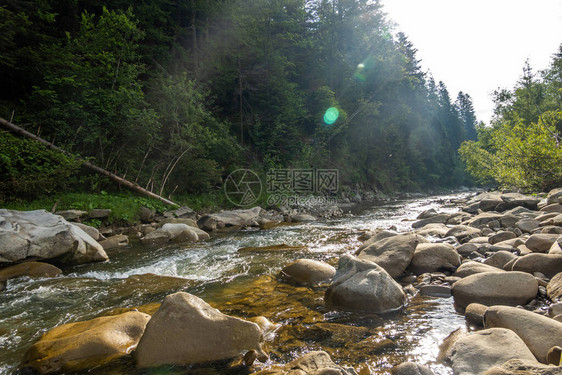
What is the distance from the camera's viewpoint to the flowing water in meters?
2.88

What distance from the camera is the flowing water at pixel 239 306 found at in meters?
2.88

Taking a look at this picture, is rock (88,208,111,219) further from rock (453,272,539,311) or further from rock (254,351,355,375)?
rock (453,272,539,311)

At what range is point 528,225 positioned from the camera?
6996 mm

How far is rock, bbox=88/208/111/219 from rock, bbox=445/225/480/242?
11.6 metres

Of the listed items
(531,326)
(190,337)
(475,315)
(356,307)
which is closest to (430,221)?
(475,315)

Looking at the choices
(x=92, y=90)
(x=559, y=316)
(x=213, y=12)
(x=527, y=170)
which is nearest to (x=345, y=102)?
(x=213, y=12)

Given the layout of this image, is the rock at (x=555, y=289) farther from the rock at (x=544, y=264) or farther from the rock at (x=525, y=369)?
the rock at (x=525, y=369)

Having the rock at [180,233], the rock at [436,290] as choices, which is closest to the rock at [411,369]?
the rock at [436,290]

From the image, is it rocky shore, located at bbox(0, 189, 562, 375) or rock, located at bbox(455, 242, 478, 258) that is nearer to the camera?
rocky shore, located at bbox(0, 189, 562, 375)

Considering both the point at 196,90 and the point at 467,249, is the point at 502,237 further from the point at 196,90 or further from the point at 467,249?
the point at 196,90

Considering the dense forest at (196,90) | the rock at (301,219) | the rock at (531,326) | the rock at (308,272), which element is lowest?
the rock at (301,219)

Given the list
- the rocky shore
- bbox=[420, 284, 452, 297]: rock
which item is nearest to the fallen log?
the rocky shore

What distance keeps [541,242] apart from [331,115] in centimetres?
2420

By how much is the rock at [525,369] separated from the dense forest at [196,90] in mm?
12544
